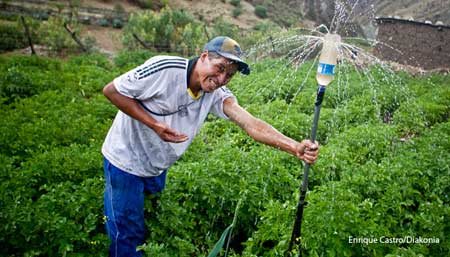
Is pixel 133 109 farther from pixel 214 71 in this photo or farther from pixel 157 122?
pixel 214 71

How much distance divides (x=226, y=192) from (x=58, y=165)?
2136 mm

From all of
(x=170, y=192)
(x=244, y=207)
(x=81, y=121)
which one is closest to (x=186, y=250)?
(x=170, y=192)

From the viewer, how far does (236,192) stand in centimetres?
447

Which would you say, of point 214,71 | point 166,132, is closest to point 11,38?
point 166,132

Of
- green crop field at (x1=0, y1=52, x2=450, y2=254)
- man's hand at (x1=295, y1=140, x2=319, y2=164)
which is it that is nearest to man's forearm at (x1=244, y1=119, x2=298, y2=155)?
man's hand at (x1=295, y1=140, x2=319, y2=164)

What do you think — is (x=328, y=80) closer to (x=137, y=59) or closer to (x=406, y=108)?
(x=406, y=108)

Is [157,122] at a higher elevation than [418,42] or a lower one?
lower

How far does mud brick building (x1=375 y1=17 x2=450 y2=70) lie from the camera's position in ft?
68.1

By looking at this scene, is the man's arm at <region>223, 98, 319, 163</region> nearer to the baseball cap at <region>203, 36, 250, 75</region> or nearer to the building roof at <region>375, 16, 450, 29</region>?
the baseball cap at <region>203, 36, 250, 75</region>

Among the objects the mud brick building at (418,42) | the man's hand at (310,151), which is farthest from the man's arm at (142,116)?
the mud brick building at (418,42)

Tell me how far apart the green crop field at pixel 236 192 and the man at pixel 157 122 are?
0.34 m

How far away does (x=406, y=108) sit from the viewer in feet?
34.3

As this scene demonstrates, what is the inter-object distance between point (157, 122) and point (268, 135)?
2.98 ft

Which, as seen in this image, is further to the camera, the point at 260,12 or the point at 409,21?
the point at 260,12
